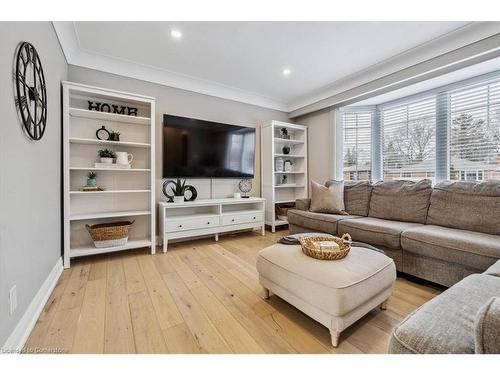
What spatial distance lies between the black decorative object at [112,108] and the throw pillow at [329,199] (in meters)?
2.61

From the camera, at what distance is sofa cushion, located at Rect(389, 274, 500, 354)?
2.35 feet

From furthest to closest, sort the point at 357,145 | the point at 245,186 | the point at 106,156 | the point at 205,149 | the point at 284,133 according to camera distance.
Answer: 1. the point at 284,133
2. the point at 245,186
3. the point at 357,145
4. the point at 205,149
5. the point at 106,156

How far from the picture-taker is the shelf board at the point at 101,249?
2.34 m

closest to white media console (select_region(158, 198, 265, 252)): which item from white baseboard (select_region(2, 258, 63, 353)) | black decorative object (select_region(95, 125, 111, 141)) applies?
black decorative object (select_region(95, 125, 111, 141))

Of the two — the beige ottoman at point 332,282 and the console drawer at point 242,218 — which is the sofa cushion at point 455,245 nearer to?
the beige ottoman at point 332,282

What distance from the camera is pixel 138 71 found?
2846 mm

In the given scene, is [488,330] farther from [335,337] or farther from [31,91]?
[31,91]

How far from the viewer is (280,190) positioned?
14.1 feet

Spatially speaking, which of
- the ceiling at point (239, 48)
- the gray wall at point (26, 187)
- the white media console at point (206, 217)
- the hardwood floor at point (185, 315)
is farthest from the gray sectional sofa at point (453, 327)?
the white media console at point (206, 217)

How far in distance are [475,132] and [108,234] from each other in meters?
4.37

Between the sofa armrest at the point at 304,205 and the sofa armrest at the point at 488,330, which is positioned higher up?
the sofa armrest at the point at 304,205

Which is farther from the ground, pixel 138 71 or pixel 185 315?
pixel 138 71

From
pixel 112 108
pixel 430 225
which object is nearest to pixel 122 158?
pixel 112 108
